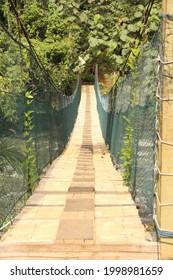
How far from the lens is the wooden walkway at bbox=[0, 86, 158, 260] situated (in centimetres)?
287

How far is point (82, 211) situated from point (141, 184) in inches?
20.9

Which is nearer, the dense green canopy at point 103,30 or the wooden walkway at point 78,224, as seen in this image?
the wooden walkway at point 78,224

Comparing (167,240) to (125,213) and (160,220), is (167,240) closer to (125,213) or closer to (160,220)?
(160,220)

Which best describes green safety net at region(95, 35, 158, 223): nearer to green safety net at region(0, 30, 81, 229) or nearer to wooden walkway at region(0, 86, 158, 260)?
wooden walkway at region(0, 86, 158, 260)

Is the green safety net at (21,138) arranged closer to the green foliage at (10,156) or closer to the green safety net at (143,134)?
the green foliage at (10,156)

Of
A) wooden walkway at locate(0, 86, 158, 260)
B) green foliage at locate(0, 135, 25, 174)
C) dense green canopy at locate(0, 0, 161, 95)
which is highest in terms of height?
dense green canopy at locate(0, 0, 161, 95)

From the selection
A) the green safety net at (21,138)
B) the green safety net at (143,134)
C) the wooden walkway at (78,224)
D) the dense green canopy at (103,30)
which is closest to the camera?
the wooden walkway at (78,224)

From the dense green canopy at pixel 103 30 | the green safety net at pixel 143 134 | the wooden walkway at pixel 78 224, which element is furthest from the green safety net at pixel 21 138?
the green safety net at pixel 143 134

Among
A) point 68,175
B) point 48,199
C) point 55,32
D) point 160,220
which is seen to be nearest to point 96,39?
point 68,175

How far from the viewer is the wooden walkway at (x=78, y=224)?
2.87 metres

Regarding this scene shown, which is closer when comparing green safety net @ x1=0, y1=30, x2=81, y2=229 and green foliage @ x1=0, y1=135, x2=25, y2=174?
green foliage @ x1=0, y1=135, x2=25, y2=174

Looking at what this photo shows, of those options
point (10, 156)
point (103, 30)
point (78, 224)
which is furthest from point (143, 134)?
point (103, 30)

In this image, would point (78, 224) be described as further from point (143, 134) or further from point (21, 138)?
point (21, 138)

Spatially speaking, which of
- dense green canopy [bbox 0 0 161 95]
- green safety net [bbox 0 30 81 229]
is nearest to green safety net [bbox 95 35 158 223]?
dense green canopy [bbox 0 0 161 95]
